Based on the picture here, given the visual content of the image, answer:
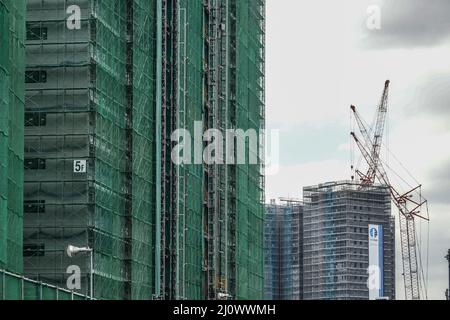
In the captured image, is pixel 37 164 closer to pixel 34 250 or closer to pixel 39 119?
pixel 39 119

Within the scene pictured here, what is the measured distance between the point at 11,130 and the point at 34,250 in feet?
56.3

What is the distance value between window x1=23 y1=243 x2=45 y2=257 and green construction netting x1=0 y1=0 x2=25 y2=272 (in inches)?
563

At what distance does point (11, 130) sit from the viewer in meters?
79.0

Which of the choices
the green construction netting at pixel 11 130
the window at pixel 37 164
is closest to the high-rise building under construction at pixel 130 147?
the window at pixel 37 164

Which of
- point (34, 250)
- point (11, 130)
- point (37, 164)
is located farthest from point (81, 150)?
point (11, 130)

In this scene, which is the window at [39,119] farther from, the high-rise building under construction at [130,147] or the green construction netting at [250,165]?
the green construction netting at [250,165]

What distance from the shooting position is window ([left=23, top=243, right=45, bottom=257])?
308 ft

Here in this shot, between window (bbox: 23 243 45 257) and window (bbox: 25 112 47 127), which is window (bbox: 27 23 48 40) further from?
window (bbox: 23 243 45 257)

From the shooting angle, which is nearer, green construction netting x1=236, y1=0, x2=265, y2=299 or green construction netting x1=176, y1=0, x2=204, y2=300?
green construction netting x1=176, y1=0, x2=204, y2=300

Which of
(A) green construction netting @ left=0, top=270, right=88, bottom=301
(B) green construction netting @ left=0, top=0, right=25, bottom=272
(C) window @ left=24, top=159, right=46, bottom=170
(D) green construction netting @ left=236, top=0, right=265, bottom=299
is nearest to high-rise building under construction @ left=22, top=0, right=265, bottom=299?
(C) window @ left=24, top=159, right=46, bottom=170
